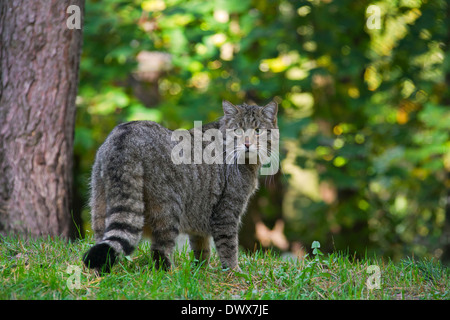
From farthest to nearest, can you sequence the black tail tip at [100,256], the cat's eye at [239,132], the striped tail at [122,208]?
the cat's eye at [239,132], the striped tail at [122,208], the black tail tip at [100,256]

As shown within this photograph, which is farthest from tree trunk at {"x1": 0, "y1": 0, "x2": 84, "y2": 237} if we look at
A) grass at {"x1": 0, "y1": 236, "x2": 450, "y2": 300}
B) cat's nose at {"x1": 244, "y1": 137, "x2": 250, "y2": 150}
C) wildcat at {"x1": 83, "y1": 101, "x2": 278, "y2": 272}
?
cat's nose at {"x1": 244, "y1": 137, "x2": 250, "y2": 150}

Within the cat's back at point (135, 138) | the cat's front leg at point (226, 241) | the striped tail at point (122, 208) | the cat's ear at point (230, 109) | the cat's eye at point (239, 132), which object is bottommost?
the cat's front leg at point (226, 241)

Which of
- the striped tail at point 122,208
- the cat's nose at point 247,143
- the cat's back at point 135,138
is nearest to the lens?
the striped tail at point 122,208

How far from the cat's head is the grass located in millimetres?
1130

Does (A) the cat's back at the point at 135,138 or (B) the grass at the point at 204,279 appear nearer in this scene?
(B) the grass at the point at 204,279

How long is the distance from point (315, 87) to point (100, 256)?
23.4 ft

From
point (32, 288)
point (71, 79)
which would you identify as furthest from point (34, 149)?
point (32, 288)

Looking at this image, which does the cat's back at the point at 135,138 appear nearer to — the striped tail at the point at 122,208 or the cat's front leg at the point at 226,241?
the striped tail at the point at 122,208

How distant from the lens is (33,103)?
537cm

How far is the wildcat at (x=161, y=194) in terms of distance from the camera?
13.1ft

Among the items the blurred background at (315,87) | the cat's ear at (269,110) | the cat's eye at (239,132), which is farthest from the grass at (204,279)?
the blurred background at (315,87)

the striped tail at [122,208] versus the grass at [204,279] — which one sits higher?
the striped tail at [122,208]

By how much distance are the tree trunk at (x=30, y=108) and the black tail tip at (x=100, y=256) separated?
1901 mm

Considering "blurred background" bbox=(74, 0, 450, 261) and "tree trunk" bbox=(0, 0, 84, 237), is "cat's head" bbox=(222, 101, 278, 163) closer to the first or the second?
"tree trunk" bbox=(0, 0, 84, 237)
